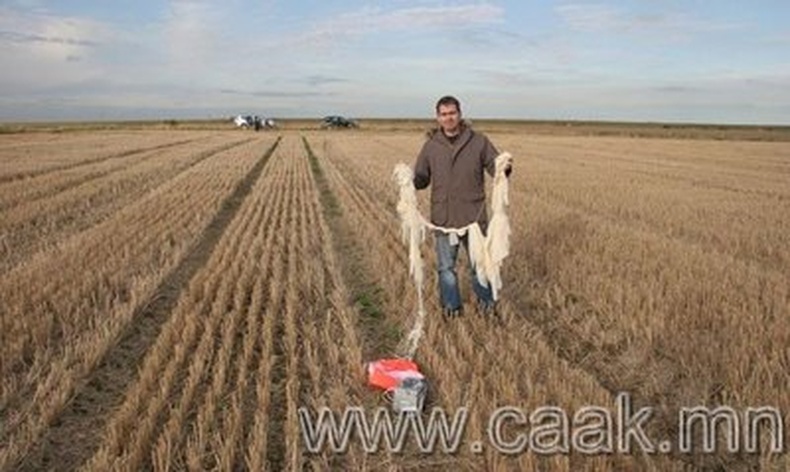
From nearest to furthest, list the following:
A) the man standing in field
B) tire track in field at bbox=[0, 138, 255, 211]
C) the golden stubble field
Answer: the golden stubble field
the man standing in field
tire track in field at bbox=[0, 138, 255, 211]

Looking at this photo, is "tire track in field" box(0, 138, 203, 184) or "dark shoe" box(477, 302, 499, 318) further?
"tire track in field" box(0, 138, 203, 184)

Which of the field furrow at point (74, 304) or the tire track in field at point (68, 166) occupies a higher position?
the field furrow at point (74, 304)

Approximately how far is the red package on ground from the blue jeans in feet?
5.39

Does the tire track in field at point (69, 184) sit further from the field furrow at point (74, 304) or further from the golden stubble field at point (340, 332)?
the field furrow at point (74, 304)

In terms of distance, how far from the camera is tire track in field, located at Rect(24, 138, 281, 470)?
5.04 meters

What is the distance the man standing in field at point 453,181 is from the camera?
7520mm

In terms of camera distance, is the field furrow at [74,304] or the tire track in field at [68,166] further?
the tire track in field at [68,166]

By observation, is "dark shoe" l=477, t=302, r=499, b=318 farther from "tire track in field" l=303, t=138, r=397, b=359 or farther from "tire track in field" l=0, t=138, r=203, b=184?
"tire track in field" l=0, t=138, r=203, b=184

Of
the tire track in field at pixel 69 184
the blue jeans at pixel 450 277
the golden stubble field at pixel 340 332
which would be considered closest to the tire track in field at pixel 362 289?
the golden stubble field at pixel 340 332

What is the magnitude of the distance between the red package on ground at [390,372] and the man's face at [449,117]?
229 centimetres

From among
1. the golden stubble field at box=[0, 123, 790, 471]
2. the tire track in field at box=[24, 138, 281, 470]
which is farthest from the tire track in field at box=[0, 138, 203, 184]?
the tire track in field at box=[24, 138, 281, 470]

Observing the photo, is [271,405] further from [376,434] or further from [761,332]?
[761,332]

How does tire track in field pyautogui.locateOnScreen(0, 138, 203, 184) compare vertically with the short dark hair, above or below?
below

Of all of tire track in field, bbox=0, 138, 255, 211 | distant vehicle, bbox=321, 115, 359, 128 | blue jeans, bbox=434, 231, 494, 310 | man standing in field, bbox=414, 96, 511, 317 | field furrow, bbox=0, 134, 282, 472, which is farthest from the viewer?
distant vehicle, bbox=321, 115, 359, 128
